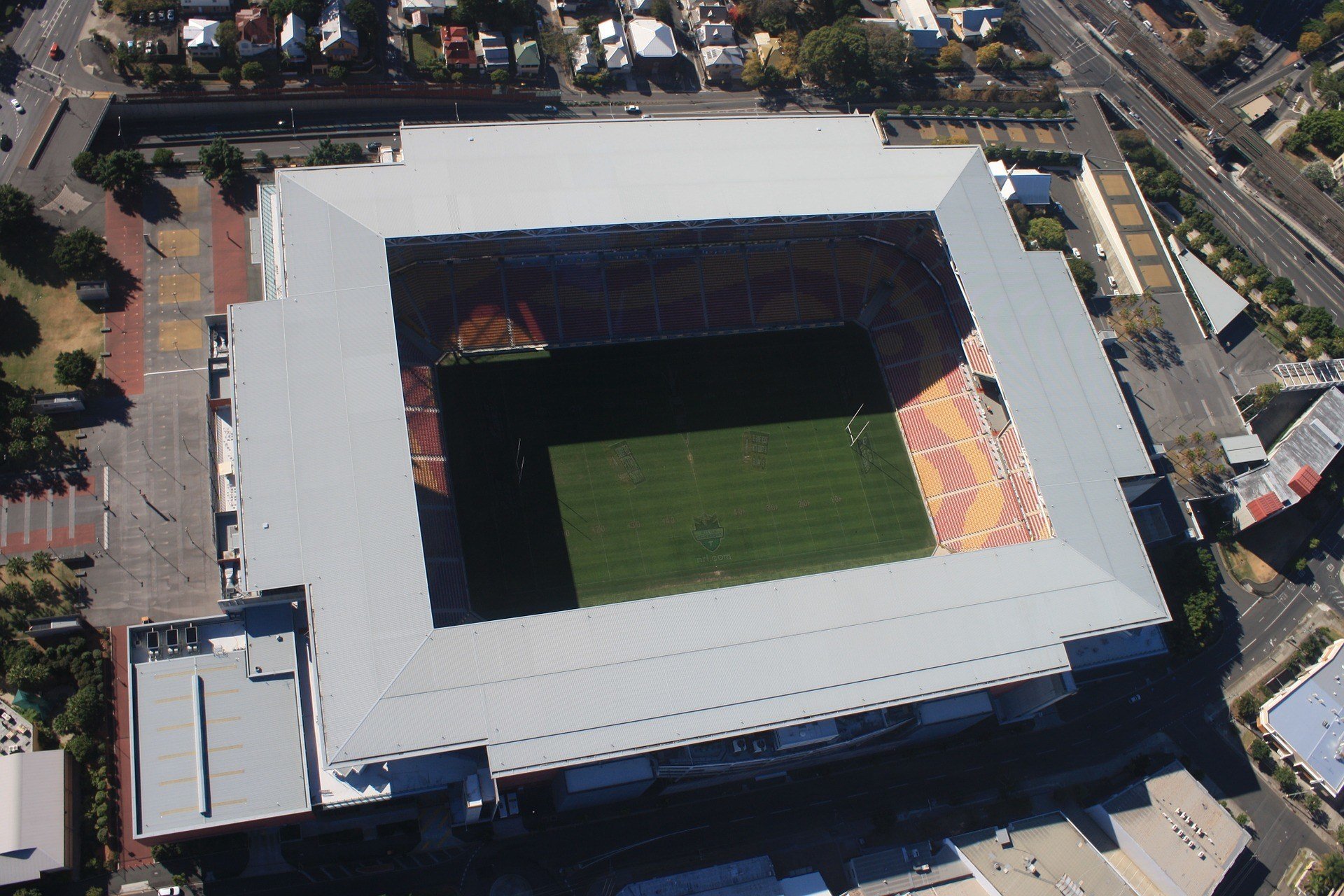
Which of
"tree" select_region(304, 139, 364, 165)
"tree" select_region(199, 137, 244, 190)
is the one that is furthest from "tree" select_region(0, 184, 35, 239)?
"tree" select_region(304, 139, 364, 165)

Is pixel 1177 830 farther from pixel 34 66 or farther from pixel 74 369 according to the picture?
pixel 34 66

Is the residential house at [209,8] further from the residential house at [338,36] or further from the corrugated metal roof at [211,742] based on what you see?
the corrugated metal roof at [211,742]

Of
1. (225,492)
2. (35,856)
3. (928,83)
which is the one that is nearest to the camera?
(35,856)

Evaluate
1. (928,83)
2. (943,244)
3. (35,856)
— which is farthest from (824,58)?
(35,856)

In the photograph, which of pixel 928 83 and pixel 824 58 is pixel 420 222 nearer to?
pixel 824 58

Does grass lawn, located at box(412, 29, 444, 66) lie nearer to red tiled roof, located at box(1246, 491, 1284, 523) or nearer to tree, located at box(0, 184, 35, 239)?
tree, located at box(0, 184, 35, 239)

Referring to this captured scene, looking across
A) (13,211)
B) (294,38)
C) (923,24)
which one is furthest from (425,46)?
(923,24)
